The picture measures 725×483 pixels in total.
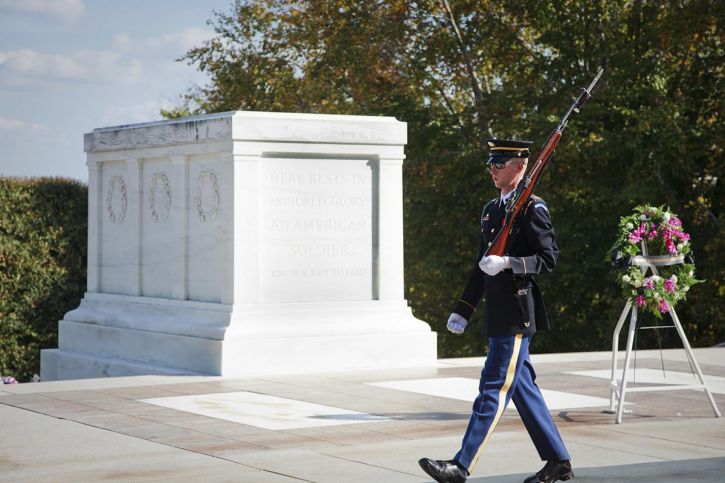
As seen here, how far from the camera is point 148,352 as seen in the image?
45.6ft

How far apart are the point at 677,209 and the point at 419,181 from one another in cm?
553

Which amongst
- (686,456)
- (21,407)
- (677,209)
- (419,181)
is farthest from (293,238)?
(419,181)

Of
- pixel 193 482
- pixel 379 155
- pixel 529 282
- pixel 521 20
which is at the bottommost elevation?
pixel 193 482

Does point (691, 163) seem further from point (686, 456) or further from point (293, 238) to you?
point (686, 456)

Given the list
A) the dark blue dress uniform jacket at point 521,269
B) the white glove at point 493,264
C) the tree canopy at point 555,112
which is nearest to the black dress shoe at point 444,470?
the dark blue dress uniform jacket at point 521,269

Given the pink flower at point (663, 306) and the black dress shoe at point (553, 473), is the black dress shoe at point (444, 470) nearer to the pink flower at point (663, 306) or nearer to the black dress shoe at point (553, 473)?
the black dress shoe at point (553, 473)

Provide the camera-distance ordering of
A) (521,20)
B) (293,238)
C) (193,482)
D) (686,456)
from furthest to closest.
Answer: (521,20) < (293,238) < (686,456) < (193,482)

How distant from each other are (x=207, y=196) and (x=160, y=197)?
3.70 feet

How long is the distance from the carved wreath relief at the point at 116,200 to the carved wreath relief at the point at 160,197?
2.39ft

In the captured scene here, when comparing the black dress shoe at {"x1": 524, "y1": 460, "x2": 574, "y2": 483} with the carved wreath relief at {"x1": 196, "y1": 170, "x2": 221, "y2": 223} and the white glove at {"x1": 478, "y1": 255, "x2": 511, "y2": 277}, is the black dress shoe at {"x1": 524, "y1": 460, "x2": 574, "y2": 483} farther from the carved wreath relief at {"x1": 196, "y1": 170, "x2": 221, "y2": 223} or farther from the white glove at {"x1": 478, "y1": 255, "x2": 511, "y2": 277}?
the carved wreath relief at {"x1": 196, "y1": 170, "x2": 221, "y2": 223}

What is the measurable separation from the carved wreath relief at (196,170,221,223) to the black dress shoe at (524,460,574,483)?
705 centimetres

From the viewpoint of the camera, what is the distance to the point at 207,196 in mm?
13469

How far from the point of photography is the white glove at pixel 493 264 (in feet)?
22.2

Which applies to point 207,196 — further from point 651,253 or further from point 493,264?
point 493,264
